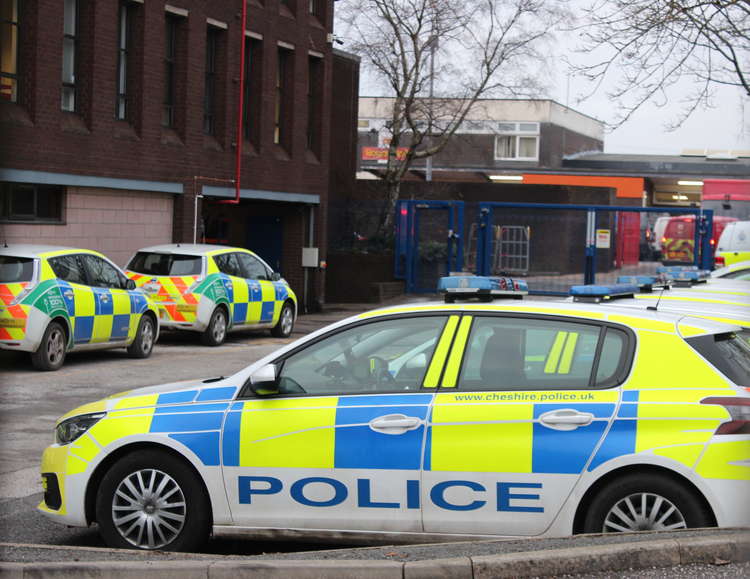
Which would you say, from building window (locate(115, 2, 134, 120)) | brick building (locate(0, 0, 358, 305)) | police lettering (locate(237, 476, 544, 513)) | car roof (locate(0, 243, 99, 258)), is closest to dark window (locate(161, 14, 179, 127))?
brick building (locate(0, 0, 358, 305))

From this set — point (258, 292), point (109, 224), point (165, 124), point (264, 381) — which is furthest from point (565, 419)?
point (165, 124)

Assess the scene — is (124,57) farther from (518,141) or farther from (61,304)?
(518,141)

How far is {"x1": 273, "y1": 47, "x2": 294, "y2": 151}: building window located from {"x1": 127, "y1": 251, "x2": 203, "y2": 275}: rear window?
1003 centimetres

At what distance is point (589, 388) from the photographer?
589 centimetres

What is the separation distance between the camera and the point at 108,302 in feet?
50.8

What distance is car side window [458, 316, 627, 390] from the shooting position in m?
5.97

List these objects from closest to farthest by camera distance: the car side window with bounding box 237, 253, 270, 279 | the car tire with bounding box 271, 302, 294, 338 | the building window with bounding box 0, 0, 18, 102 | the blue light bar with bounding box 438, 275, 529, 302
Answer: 1. the blue light bar with bounding box 438, 275, 529, 302
2. the building window with bounding box 0, 0, 18, 102
3. the car side window with bounding box 237, 253, 270, 279
4. the car tire with bounding box 271, 302, 294, 338

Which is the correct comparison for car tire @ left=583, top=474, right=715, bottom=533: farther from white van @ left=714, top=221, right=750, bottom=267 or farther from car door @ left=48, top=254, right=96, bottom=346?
white van @ left=714, top=221, right=750, bottom=267

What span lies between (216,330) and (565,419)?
44.7 feet

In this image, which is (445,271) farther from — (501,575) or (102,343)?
(501,575)

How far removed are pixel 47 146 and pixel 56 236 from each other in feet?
5.08

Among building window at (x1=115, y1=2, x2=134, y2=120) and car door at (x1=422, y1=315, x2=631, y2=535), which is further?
building window at (x1=115, y1=2, x2=134, y2=120)

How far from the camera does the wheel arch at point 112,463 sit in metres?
6.23

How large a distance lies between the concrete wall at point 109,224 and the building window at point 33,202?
0.15 metres
